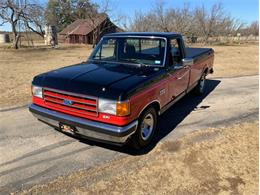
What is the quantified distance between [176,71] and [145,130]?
1.45 m

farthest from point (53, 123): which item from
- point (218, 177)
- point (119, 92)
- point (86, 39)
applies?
point (86, 39)

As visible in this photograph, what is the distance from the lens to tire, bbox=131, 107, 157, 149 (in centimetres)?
413

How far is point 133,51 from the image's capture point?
16.7ft

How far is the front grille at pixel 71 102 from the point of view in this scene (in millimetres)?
3693

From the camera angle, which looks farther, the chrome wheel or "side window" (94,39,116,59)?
"side window" (94,39,116,59)

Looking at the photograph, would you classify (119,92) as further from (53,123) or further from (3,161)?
(3,161)

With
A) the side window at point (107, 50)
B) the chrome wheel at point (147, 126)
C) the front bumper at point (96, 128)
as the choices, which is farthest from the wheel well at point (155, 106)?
the side window at point (107, 50)

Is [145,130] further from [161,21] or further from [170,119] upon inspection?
[161,21]

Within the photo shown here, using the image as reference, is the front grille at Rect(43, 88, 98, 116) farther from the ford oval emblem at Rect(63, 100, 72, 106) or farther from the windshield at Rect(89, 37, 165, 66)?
the windshield at Rect(89, 37, 165, 66)

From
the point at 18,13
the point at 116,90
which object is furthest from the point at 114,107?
the point at 18,13

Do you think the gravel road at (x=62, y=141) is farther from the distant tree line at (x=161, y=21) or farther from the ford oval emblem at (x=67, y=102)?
the distant tree line at (x=161, y=21)

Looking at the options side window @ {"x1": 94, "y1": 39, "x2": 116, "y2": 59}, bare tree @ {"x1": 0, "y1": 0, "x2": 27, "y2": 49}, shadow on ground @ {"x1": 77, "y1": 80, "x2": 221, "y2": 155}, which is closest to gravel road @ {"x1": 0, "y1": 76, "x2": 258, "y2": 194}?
shadow on ground @ {"x1": 77, "y1": 80, "x2": 221, "y2": 155}

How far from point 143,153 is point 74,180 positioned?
126cm

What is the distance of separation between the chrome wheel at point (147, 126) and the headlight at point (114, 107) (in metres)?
0.78
